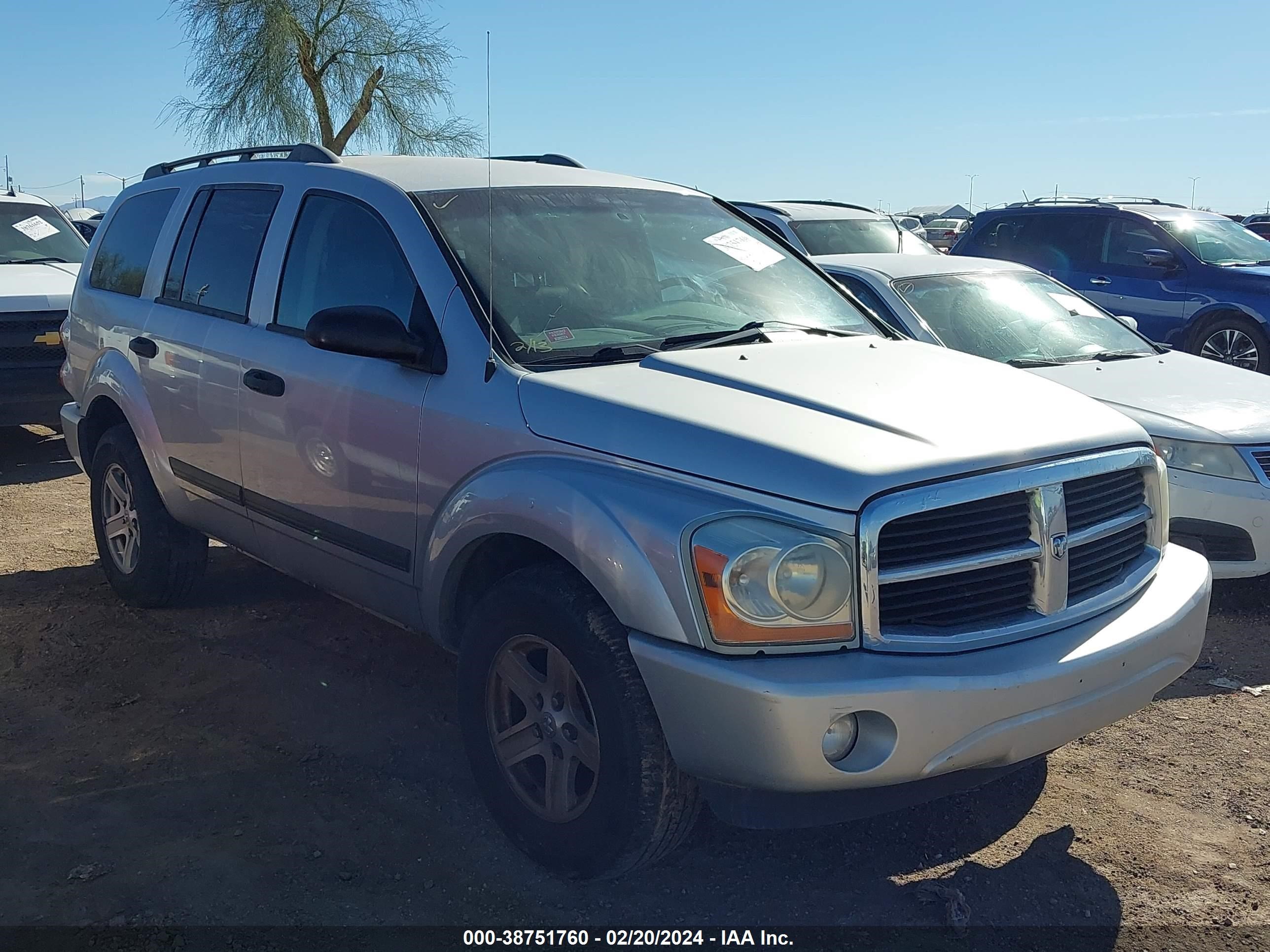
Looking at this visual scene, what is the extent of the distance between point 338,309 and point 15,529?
4518mm

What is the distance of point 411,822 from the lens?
139 inches

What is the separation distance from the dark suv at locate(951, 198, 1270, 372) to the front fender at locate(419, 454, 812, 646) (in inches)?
345

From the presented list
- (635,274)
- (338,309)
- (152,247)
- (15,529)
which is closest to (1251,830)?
(635,274)

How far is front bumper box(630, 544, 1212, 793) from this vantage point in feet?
8.56

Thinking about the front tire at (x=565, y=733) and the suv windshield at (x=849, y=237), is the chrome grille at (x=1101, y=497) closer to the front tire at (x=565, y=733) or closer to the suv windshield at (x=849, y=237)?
the front tire at (x=565, y=733)

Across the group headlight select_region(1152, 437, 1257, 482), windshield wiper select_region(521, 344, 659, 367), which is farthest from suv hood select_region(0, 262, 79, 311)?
headlight select_region(1152, 437, 1257, 482)

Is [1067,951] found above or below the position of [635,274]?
below

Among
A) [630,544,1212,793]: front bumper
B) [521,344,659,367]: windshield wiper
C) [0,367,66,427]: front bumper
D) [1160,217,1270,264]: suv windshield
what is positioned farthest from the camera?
[1160,217,1270,264]: suv windshield

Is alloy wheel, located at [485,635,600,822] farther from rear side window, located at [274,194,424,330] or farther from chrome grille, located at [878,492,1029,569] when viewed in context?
rear side window, located at [274,194,424,330]

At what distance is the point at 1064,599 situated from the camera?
2.99 metres

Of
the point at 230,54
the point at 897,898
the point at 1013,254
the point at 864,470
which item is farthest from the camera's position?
the point at 230,54

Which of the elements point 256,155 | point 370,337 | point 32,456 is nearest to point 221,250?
point 256,155

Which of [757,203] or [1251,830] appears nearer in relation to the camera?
[1251,830]

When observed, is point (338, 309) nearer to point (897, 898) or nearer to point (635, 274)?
point (635, 274)
